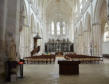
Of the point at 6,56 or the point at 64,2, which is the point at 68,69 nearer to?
the point at 6,56

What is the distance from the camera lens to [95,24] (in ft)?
60.8

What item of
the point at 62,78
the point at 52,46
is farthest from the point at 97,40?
the point at 52,46

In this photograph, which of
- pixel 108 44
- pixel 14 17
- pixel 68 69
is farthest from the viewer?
pixel 108 44

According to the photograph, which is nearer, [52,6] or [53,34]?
[52,6]

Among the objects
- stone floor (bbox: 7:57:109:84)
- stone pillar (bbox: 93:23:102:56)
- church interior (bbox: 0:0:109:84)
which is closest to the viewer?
stone floor (bbox: 7:57:109:84)

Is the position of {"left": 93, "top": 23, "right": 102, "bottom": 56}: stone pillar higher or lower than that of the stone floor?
higher

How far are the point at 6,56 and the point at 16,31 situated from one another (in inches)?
57.2

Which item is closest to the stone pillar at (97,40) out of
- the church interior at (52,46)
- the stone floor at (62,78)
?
the church interior at (52,46)

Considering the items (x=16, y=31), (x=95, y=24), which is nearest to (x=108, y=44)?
(x=95, y=24)

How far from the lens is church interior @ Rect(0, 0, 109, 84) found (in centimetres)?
608

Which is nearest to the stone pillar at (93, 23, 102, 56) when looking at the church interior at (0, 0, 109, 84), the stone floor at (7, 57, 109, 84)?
the church interior at (0, 0, 109, 84)

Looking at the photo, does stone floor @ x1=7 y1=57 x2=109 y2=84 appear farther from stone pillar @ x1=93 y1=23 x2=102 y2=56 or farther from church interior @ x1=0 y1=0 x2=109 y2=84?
stone pillar @ x1=93 y1=23 x2=102 y2=56

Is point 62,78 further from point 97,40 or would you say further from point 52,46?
point 52,46

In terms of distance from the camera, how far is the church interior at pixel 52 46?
608cm
